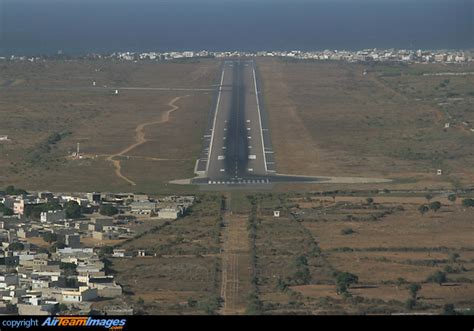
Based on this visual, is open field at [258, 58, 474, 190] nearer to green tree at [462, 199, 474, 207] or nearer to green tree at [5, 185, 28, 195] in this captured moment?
green tree at [462, 199, 474, 207]

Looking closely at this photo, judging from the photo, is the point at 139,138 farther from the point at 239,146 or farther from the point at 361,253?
A: the point at 361,253

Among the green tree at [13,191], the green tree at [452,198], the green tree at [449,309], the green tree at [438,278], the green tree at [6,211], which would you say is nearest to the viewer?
the green tree at [449,309]

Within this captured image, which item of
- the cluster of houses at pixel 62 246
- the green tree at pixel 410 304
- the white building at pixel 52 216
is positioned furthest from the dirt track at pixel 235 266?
the white building at pixel 52 216

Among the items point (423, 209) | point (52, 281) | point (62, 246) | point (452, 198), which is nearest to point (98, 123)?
point (452, 198)

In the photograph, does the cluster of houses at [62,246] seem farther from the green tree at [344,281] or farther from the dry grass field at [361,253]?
the green tree at [344,281]

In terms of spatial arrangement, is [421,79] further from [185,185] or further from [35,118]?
[185,185]
